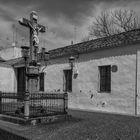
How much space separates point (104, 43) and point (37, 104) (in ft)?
18.1

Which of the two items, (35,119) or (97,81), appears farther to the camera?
(97,81)

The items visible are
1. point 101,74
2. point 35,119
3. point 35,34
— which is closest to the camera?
point 35,119

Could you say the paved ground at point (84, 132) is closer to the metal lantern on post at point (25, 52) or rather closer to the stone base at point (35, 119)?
the stone base at point (35, 119)

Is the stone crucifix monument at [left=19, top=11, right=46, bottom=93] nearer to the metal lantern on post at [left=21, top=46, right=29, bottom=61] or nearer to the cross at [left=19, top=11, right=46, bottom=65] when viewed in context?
the cross at [left=19, top=11, right=46, bottom=65]

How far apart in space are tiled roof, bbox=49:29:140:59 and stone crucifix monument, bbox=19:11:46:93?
378 cm

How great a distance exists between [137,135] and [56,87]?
923 cm

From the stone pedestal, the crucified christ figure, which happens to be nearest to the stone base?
the stone pedestal

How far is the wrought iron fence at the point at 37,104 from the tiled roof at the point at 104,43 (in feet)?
13.6

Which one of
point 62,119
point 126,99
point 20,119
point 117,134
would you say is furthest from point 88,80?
point 117,134

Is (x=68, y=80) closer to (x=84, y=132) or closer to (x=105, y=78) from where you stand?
(x=105, y=78)

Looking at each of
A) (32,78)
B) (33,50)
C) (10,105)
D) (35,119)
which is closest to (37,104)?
(35,119)

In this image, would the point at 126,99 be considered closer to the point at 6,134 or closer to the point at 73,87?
the point at 73,87

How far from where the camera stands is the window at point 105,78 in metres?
11.2

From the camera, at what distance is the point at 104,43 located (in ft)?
37.3
